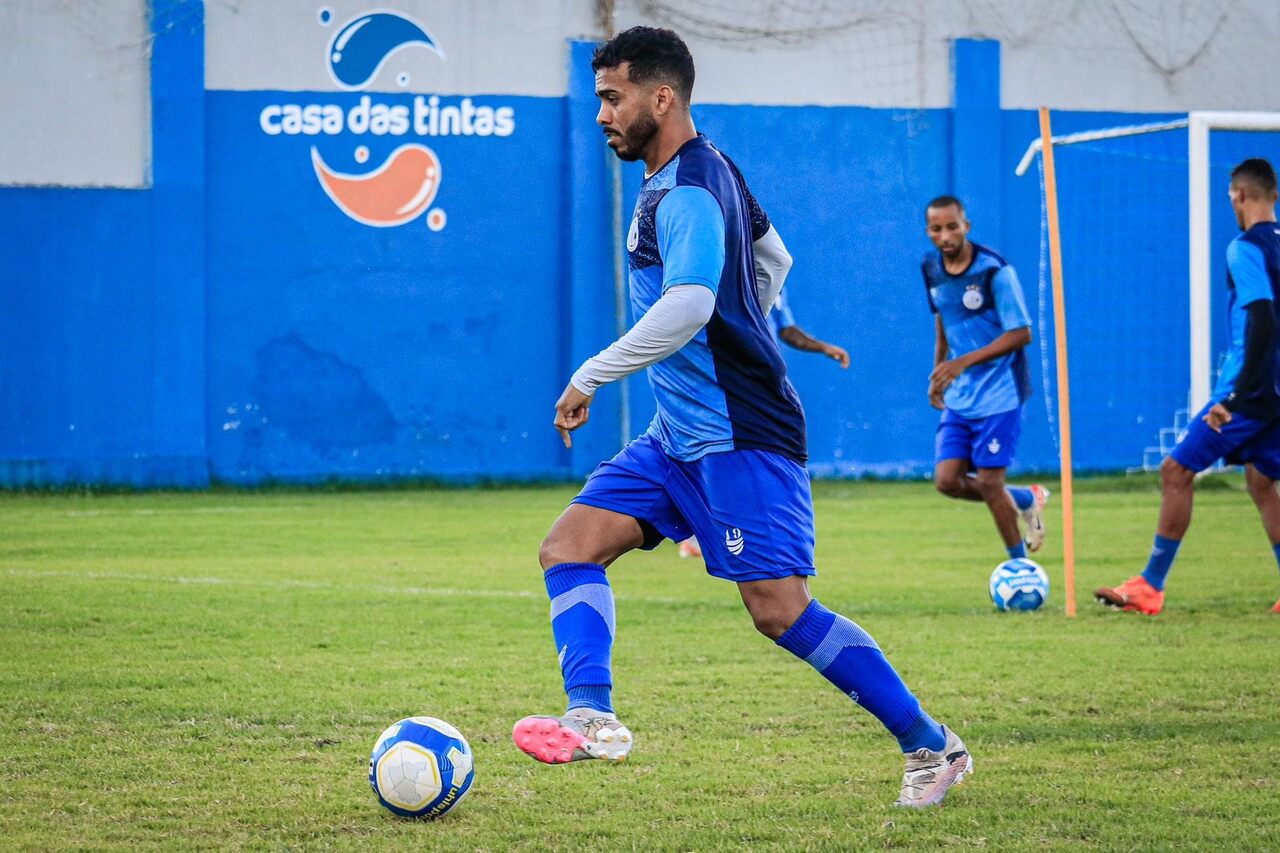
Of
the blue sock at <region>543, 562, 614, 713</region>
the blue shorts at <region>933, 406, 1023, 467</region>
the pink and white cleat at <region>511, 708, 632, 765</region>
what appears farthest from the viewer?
the blue shorts at <region>933, 406, 1023, 467</region>

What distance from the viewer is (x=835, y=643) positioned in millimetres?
4324

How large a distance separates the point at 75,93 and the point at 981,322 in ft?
36.0

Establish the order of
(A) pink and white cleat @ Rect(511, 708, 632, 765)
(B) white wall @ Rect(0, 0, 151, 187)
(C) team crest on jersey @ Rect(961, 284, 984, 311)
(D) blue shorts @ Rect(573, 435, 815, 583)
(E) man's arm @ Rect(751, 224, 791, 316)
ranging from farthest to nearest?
(B) white wall @ Rect(0, 0, 151, 187)
(C) team crest on jersey @ Rect(961, 284, 984, 311)
(E) man's arm @ Rect(751, 224, 791, 316)
(D) blue shorts @ Rect(573, 435, 815, 583)
(A) pink and white cleat @ Rect(511, 708, 632, 765)

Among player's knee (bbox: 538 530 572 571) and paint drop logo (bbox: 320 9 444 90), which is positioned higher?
paint drop logo (bbox: 320 9 444 90)

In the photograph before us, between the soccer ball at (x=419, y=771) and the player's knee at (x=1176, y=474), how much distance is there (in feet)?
15.9

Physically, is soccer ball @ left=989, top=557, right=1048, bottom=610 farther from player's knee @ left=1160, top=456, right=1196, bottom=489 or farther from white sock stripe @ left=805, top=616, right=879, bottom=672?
white sock stripe @ left=805, top=616, right=879, bottom=672

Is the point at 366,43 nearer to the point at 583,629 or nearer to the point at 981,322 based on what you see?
the point at 981,322

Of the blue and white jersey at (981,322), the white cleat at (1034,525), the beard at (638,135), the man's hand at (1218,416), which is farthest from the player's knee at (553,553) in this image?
the white cleat at (1034,525)

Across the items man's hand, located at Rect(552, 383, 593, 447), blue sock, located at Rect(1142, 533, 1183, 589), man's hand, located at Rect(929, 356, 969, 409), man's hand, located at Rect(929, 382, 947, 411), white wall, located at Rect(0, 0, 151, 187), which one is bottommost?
blue sock, located at Rect(1142, 533, 1183, 589)

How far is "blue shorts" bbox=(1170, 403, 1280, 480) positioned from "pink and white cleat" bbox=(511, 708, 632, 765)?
475 centimetres

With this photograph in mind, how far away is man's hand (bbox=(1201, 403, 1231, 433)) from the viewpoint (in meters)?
7.69

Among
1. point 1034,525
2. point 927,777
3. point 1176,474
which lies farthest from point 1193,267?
point 927,777

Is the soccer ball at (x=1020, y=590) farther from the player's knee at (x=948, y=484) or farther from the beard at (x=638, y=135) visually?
the beard at (x=638, y=135)

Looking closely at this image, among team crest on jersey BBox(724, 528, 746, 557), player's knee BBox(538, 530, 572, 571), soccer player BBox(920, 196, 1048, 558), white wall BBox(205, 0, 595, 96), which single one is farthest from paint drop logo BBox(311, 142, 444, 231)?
team crest on jersey BBox(724, 528, 746, 557)
